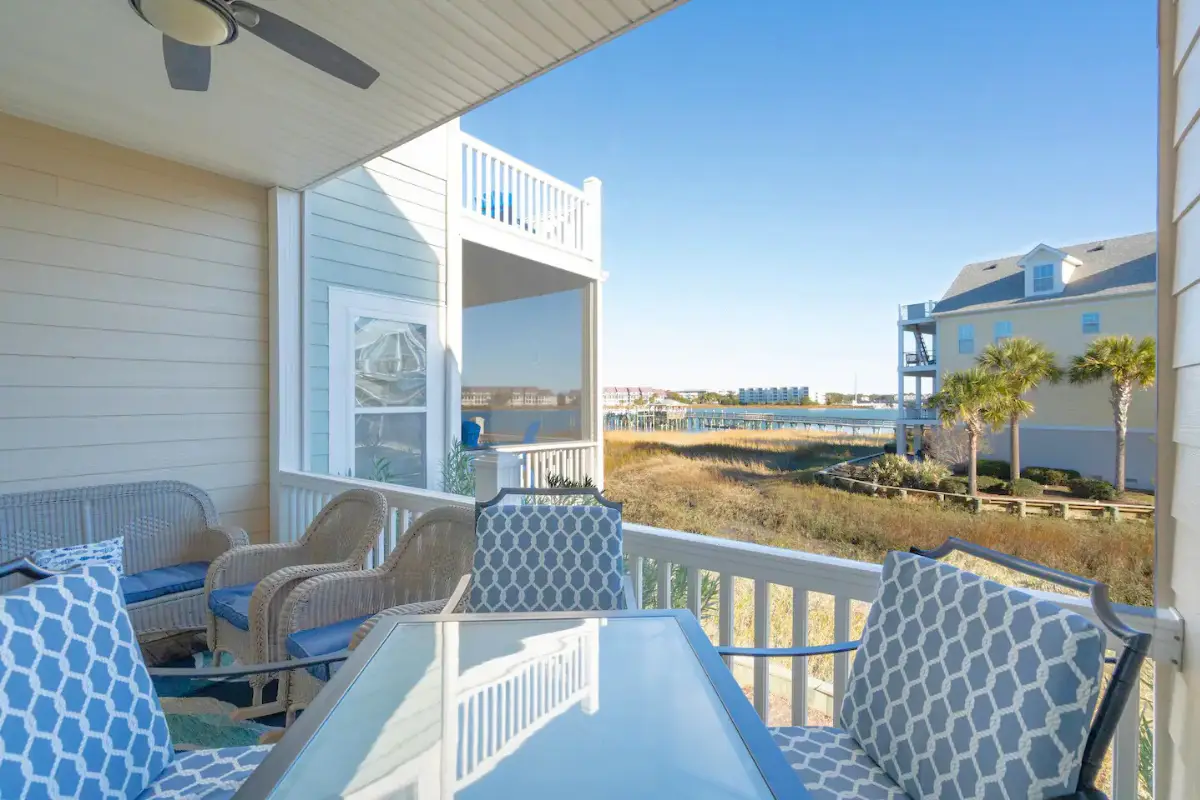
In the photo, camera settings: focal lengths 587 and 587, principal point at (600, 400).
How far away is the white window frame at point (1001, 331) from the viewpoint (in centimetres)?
455

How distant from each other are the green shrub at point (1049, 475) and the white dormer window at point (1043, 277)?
4.48 ft


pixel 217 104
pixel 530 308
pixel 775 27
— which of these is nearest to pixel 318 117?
pixel 217 104

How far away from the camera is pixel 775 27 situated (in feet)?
25.6

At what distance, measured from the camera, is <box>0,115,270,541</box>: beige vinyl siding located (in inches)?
112

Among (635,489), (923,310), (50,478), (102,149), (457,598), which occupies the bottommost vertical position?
(635,489)

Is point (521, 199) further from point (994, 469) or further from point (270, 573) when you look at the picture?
point (994, 469)

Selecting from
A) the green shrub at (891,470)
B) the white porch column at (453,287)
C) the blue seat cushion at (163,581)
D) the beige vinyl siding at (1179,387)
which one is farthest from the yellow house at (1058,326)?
the blue seat cushion at (163,581)

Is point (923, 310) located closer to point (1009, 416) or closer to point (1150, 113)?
point (1009, 416)

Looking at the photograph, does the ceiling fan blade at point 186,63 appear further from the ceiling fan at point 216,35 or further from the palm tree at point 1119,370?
the palm tree at point 1119,370

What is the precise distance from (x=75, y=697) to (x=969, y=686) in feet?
5.52

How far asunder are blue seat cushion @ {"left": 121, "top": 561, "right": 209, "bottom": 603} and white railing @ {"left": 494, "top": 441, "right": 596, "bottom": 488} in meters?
2.94

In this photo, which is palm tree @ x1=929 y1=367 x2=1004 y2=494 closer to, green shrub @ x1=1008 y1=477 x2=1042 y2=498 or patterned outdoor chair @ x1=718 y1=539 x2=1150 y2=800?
green shrub @ x1=1008 y1=477 x2=1042 y2=498

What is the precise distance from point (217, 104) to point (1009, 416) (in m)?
5.42

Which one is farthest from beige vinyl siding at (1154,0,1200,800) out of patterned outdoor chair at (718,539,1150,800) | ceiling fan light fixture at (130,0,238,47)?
ceiling fan light fixture at (130,0,238,47)
